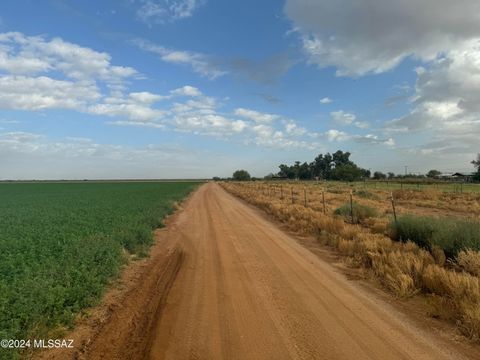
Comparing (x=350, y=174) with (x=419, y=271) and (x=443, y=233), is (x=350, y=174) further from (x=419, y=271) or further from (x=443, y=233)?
(x=419, y=271)

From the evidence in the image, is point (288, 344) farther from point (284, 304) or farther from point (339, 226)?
point (339, 226)

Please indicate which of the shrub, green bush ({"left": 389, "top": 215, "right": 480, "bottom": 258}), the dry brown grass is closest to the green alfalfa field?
the dry brown grass

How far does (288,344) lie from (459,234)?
25.7 ft

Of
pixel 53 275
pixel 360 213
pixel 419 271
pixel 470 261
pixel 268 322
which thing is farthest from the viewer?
pixel 360 213

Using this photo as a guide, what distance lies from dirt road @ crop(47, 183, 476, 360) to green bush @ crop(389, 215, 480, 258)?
11.8 ft

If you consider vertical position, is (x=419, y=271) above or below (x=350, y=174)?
below

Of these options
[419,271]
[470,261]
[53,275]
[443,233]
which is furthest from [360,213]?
[53,275]

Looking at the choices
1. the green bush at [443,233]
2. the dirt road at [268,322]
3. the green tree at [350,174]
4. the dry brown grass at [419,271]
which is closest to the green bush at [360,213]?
the dry brown grass at [419,271]

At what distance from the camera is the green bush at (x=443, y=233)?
1085 cm

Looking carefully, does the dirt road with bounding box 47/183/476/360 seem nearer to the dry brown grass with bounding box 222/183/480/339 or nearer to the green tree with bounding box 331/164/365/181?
the dry brown grass with bounding box 222/183/480/339

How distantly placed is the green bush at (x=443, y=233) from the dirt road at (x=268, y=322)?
3.61 meters

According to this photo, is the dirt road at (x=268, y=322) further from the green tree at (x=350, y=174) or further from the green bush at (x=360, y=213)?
the green tree at (x=350, y=174)

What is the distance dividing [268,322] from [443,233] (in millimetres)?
7594

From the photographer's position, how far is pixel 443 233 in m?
11.7
